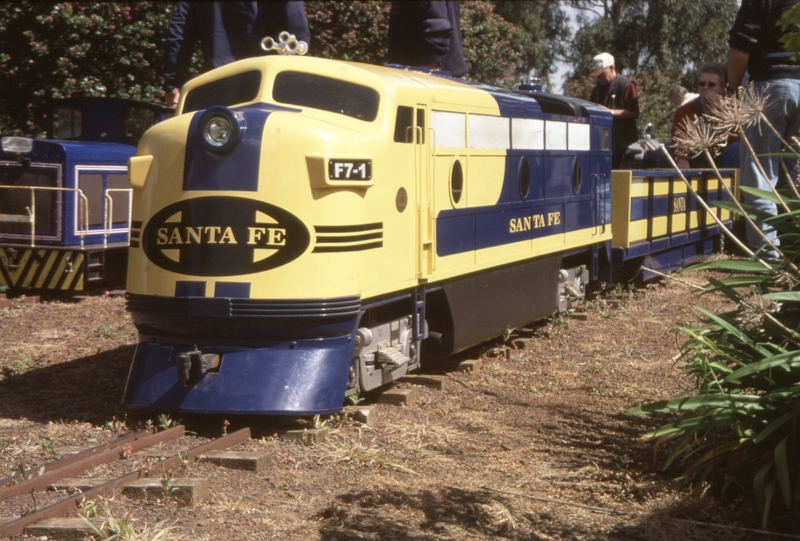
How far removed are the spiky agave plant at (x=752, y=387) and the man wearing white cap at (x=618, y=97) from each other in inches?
281

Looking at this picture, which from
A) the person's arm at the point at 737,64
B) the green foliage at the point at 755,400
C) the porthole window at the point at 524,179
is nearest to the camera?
the green foliage at the point at 755,400

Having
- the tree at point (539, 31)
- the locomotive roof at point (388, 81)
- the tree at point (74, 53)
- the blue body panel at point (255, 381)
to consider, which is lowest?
the blue body panel at point (255, 381)

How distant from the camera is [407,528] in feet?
13.7

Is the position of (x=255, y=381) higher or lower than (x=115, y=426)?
higher

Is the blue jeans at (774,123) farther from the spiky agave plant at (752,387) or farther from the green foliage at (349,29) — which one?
the green foliage at (349,29)

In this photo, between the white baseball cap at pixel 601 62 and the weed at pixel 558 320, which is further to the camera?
the white baseball cap at pixel 601 62

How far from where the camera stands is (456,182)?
698cm

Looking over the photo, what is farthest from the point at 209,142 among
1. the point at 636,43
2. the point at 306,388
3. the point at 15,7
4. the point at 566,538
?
the point at 636,43

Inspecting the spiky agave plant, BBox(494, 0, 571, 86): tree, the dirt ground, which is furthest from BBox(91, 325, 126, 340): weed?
BBox(494, 0, 571, 86): tree

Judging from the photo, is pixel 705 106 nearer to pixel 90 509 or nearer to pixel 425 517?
pixel 425 517

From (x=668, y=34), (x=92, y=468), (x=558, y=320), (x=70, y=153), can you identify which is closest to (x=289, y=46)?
(x=92, y=468)

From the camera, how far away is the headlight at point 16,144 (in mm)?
10242

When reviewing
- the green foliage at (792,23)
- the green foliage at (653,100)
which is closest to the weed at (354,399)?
the green foliage at (792,23)

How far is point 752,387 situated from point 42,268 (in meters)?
8.06
